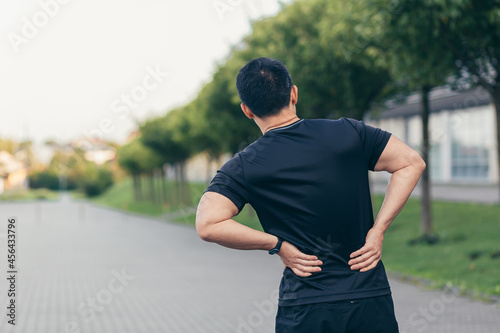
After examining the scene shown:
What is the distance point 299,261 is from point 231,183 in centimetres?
36

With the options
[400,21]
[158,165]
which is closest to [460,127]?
[158,165]

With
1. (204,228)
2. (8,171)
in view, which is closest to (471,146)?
(204,228)

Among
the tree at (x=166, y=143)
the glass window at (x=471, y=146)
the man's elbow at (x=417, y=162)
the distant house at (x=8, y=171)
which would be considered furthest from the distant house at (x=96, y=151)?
the man's elbow at (x=417, y=162)

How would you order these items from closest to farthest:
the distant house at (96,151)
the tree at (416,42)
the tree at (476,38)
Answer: the tree at (476,38) → the tree at (416,42) → the distant house at (96,151)

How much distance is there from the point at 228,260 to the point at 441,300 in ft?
20.3

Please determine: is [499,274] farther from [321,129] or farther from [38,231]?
[38,231]

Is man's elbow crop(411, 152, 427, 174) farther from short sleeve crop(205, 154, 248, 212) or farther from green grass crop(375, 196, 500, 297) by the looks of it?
green grass crop(375, 196, 500, 297)

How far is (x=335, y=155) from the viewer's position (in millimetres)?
2367

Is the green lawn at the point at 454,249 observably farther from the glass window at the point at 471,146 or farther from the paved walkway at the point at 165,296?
the glass window at the point at 471,146

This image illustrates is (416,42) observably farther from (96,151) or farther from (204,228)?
(96,151)

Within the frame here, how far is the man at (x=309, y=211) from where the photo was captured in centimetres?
234

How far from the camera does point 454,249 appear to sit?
13.3 metres

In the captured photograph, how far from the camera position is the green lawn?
33.8 ft

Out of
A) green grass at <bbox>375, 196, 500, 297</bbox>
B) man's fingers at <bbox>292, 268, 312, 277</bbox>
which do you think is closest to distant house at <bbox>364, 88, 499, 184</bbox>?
green grass at <bbox>375, 196, 500, 297</bbox>
